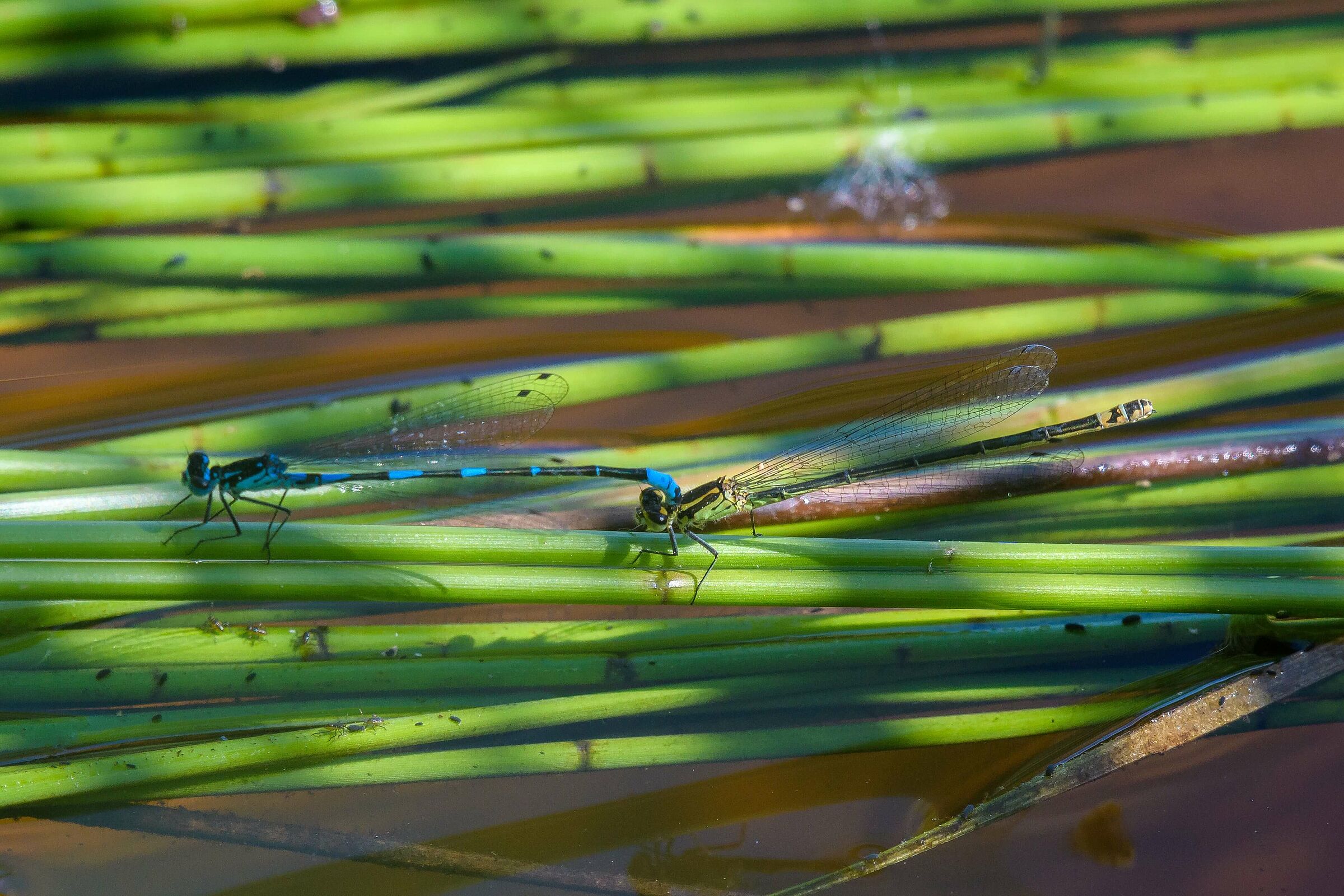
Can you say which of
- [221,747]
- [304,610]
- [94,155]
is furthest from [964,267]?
[94,155]

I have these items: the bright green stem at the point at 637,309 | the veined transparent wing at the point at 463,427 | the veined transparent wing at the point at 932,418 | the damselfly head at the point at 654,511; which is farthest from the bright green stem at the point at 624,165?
the damselfly head at the point at 654,511

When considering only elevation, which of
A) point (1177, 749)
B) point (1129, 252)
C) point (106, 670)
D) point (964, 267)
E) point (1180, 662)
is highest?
point (1129, 252)

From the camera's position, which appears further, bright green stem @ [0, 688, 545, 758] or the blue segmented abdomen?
the blue segmented abdomen

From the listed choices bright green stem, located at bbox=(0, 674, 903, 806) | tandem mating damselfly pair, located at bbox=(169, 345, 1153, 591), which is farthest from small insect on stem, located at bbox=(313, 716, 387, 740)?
tandem mating damselfly pair, located at bbox=(169, 345, 1153, 591)

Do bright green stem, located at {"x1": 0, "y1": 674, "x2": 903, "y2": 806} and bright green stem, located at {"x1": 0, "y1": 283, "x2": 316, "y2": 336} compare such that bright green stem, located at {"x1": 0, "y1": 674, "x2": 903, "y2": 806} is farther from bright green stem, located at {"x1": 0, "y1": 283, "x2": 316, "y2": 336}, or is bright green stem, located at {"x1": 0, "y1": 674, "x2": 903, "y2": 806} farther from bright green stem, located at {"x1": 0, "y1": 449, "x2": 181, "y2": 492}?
bright green stem, located at {"x1": 0, "y1": 283, "x2": 316, "y2": 336}

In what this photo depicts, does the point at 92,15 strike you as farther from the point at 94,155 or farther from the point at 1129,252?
the point at 1129,252

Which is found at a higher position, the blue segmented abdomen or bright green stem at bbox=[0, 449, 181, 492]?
the blue segmented abdomen
